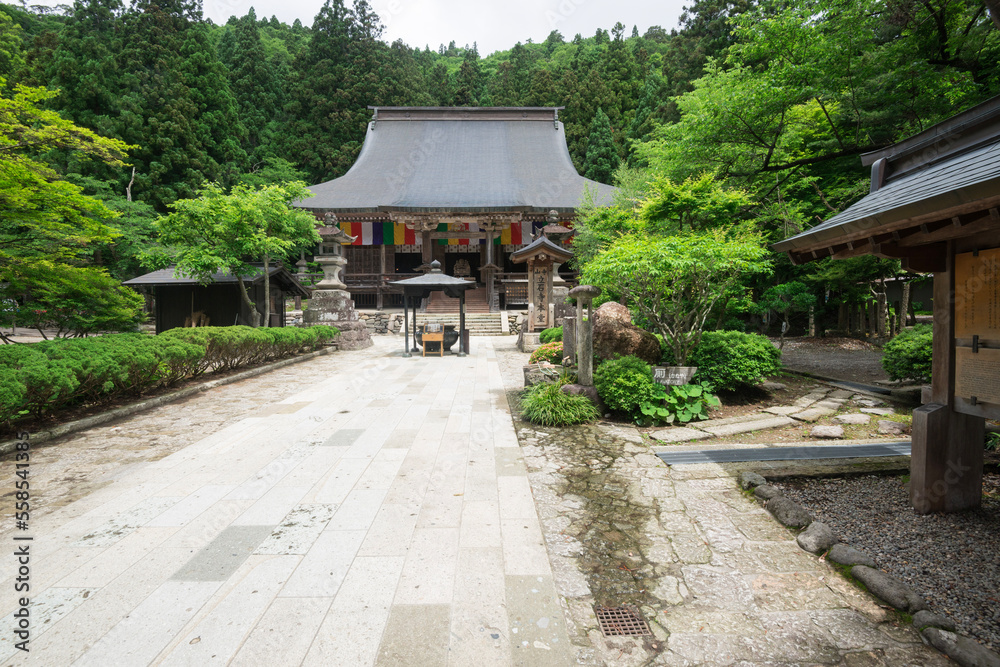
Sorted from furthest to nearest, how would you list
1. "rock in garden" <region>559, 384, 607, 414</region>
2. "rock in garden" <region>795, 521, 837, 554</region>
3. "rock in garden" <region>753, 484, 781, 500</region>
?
"rock in garden" <region>559, 384, 607, 414</region>
"rock in garden" <region>753, 484, 781, 500</region>
"rock in garden" <region>795, 521, 837, 554</region>

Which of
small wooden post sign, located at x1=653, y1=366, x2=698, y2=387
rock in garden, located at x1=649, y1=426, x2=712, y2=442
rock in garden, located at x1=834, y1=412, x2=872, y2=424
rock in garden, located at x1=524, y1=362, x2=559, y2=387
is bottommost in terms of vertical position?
rock in garden, located at x1=649, y1=426, x2=712, y2=442

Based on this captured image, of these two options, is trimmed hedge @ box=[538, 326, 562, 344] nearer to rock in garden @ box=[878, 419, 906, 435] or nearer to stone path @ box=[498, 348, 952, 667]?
rock in garden @ box=[878, 419, 906, 435]

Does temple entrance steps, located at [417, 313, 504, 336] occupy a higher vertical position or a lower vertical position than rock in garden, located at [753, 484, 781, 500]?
higher

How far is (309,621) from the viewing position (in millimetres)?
2021

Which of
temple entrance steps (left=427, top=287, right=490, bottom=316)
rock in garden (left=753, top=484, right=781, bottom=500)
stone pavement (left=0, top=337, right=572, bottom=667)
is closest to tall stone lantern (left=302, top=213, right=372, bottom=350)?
temple entrance steps (left=427, top=287, right=490, bottom=316)

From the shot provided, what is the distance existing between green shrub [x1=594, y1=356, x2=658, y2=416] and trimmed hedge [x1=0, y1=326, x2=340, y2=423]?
5.78 m

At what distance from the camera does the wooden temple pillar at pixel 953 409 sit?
2844 millimetres

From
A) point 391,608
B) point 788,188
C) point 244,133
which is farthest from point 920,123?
point 244,133

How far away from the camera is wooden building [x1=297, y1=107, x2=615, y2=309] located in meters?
19.7

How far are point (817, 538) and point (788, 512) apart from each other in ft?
1.09

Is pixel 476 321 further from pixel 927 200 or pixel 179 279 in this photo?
pixel 927 200

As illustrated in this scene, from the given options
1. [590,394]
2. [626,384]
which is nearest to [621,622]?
[626,384]

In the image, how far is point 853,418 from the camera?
541 centimetres

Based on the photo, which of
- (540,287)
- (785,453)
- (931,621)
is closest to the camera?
(931,621)
